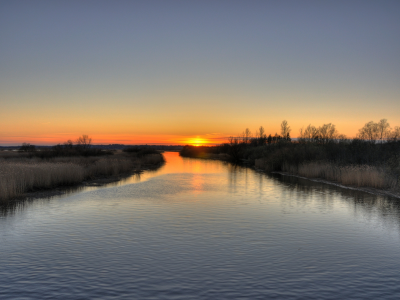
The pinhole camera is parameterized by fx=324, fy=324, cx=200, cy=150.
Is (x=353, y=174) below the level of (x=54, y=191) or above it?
above

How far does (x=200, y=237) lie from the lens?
1116 cm

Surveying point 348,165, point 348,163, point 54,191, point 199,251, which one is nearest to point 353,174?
point 348,165

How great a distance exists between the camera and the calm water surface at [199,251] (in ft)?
23.1

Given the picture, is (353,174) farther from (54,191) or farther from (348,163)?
(54,191)

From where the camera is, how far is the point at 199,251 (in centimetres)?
962

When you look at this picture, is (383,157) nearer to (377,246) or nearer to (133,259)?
(377,246)

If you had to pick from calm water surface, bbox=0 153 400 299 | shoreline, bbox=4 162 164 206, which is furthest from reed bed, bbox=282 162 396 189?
shoreline, bbox=4 162 164 206

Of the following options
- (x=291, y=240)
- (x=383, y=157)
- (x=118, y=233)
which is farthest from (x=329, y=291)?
(x=383, y=157)

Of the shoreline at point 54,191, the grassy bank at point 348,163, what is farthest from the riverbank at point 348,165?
the shoreline at point 54,191

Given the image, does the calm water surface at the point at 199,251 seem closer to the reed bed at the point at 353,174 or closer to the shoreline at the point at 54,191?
the shoreline at the point at 54,191

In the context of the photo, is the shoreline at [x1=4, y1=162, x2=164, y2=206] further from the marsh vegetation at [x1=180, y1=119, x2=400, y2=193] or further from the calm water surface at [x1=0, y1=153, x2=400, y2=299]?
the marsh vegetation at [x1=180, y1=119, x2=400, y2=193]

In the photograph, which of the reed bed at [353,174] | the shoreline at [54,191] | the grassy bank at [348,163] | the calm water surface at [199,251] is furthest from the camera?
the grassy bank at [348,163]

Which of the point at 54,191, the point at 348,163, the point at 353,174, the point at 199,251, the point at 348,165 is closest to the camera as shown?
the point at 199,251

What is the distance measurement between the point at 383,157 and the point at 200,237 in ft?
76.9
